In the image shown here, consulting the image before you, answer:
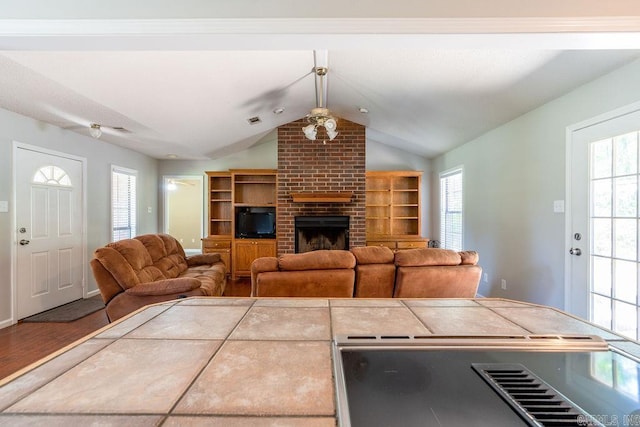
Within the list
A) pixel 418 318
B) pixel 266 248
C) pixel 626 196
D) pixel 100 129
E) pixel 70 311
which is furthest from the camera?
pixel 266 248

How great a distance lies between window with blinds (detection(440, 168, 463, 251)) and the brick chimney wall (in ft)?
4.91

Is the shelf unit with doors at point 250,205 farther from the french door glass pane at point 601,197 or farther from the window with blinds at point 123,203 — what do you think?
the french door glass pane at point 601,197

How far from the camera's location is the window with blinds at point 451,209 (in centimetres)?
477

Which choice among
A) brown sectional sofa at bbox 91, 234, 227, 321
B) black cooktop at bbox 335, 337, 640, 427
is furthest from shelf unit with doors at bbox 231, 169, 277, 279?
black cooktop at bbox 335, 337, 640, 427

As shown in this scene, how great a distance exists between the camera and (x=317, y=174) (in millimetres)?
5125

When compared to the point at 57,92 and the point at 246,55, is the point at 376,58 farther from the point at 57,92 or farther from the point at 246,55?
the point at 57,92

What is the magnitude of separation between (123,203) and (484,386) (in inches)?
213

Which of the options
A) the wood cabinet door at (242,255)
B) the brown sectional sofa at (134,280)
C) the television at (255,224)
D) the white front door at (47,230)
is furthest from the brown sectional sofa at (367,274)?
the television at (255,224)

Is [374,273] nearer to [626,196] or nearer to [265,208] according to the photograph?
[626,196]

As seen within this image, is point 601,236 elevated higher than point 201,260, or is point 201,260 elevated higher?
point 601,236

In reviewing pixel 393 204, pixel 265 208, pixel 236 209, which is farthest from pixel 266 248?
pixel 393 204

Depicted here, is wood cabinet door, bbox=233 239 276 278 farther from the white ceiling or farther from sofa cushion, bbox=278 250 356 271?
sofa cushion, bbox=278 250 356 271

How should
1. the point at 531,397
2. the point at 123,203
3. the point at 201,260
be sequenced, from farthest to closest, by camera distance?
the point at 123,203 < the point at 201,260 < the point at 531,397

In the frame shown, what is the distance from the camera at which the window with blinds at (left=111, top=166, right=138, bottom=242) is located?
4.50 m
